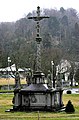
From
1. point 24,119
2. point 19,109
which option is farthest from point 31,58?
point 24,119

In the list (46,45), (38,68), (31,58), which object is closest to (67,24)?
(46,45)

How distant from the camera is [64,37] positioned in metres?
164

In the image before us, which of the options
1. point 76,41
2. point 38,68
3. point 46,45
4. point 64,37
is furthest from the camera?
point 64,37

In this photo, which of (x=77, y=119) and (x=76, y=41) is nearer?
(x=77, y=119)

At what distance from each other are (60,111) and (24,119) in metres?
7.24

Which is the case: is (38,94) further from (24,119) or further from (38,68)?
(24,119)

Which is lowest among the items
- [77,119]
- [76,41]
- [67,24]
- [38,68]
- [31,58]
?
[77,119]

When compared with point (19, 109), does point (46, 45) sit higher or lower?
higher

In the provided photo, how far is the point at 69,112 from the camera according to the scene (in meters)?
33.0

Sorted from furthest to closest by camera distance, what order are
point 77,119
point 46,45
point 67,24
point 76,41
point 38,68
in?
point 67,24 → point 76,41 → point 46,45 → point 38,68 → point 77,119

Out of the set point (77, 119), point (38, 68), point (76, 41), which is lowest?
point (77, 119)

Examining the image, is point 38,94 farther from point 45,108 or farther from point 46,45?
point 46,45

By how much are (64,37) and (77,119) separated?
138 metres

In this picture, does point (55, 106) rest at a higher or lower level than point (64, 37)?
lower
